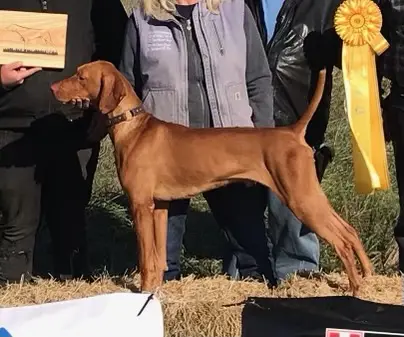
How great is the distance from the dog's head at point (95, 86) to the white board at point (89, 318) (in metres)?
0.88

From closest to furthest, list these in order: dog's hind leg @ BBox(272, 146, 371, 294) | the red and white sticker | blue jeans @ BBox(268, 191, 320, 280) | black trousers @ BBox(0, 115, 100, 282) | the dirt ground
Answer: the red and white sticker → the dirt ground → dog's hind leg @ BBox(272, 146, 371, 294) → black trousers @ BBox(0, 115, 100, 282) → blue jeans @ BBox(268, 191, 320, 280)

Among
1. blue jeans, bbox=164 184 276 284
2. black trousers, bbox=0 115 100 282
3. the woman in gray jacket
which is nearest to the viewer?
the woman in gray jacket

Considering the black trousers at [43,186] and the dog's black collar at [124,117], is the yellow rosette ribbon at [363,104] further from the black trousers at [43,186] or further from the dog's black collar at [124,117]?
the black trousers at [43,186]

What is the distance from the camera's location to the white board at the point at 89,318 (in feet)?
8.84

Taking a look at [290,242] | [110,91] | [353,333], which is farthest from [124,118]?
[290,242]

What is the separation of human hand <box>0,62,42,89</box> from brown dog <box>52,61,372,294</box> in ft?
0.85

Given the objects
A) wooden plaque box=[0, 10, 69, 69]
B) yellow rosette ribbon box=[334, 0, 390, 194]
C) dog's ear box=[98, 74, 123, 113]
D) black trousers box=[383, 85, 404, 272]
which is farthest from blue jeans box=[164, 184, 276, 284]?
wooden plaque box=[0, 10, 69, 69]

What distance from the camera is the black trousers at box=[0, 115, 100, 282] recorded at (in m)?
3.92

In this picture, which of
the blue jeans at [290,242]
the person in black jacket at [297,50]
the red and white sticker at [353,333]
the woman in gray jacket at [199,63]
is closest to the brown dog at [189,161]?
the woman in gray jacket at [199,63]

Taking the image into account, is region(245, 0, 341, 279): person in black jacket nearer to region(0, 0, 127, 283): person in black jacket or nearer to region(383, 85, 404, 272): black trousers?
region(383, 85, 404, 272): black trousers

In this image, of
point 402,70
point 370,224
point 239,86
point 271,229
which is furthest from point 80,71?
point 370,224

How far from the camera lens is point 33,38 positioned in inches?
142

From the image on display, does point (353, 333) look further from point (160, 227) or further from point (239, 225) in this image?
point (239, 225)

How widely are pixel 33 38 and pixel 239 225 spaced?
116 cm
